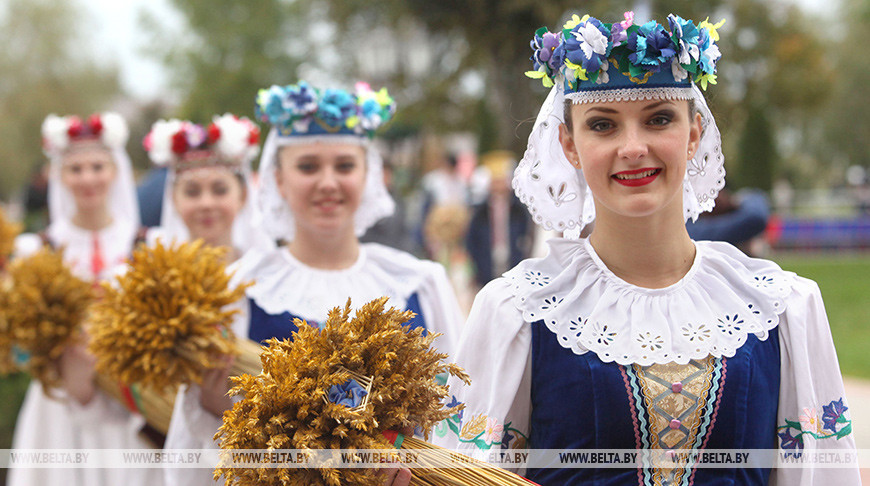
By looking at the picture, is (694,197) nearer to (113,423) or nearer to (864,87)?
(113,423)

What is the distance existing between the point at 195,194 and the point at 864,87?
1214 inches

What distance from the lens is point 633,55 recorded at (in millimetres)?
2227

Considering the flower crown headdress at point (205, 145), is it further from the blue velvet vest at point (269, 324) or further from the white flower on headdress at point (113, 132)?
the blue velvet vest at point (269, 324)

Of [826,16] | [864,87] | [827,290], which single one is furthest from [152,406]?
[826,16]

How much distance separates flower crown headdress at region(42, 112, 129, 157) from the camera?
18.3ft

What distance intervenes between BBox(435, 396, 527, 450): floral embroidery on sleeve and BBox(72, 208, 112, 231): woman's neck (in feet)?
12.9

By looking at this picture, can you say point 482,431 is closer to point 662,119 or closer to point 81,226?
point 662,119

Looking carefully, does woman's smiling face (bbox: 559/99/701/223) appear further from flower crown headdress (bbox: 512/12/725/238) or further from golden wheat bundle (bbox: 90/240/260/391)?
golden wheat bundle (bbox: 90/240/260/391)

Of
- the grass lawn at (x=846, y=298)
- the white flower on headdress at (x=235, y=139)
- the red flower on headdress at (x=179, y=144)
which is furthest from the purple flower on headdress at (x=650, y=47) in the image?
the grass lawn at (x=846, y=298)

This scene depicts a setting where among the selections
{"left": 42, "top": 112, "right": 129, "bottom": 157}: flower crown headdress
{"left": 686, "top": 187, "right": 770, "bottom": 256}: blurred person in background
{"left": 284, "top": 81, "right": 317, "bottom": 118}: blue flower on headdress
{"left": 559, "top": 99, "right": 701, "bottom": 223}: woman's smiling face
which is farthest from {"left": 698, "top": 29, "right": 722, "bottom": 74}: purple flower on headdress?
{"left": 42, "top": 112, "right": 129, "bottom": 157}: flower crown headdress

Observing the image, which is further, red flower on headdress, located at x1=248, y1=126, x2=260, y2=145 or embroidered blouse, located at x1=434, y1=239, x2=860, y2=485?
red flower on headdress, located at x1=248, y1=126, x2=260, y2=145

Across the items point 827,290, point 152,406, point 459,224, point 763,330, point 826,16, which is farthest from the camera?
point 826,16

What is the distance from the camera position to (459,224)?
44.1ft

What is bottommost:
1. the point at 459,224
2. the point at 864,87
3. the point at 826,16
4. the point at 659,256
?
the point at 659,256
